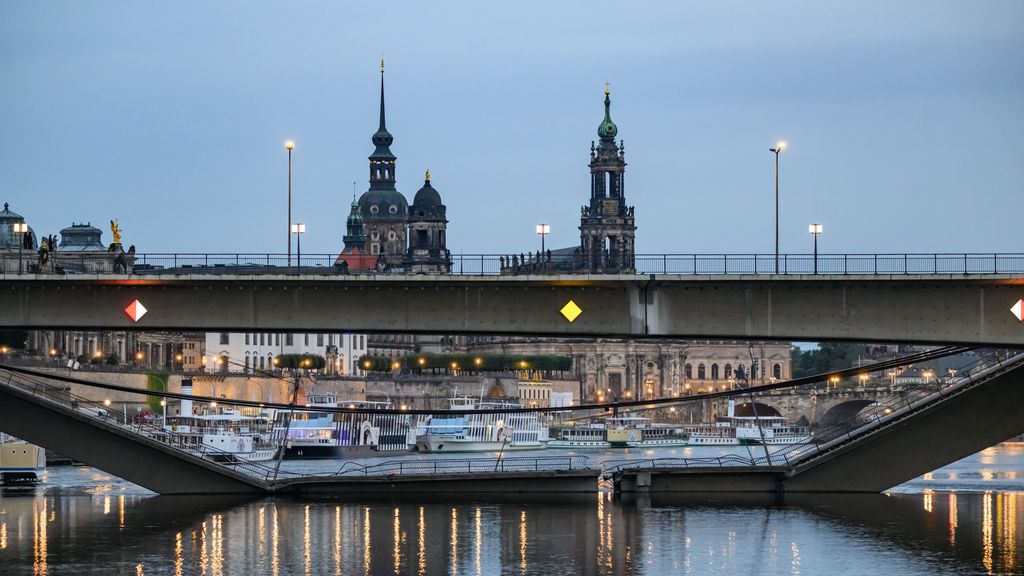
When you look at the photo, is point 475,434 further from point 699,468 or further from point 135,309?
point 135,309

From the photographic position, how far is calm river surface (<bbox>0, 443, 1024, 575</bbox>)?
2140 inches

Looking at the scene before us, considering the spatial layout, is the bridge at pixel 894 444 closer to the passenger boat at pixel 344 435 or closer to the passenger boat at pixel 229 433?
the passenger boat at pixel 229 433

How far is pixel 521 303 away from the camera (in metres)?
63.8

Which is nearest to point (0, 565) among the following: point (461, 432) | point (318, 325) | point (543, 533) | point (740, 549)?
point (318, 325)

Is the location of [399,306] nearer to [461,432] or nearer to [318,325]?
[318,325]

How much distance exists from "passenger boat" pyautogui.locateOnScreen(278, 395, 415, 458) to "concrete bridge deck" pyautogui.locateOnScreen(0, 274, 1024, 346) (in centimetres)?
8252

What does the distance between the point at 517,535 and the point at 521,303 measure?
808 cm

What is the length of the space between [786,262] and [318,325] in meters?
16.8

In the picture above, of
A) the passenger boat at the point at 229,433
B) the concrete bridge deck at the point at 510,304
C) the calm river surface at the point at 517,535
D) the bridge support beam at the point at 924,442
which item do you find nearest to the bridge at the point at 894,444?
the bridge support beam at the point at 924,442

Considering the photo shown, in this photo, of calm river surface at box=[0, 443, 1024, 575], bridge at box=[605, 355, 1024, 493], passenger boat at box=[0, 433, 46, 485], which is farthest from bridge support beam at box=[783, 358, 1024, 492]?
passenger boat at box=[0, 433, 46, 485]

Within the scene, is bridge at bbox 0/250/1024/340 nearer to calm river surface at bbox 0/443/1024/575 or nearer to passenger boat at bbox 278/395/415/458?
calm river surface at bbox 0/443/1024/575

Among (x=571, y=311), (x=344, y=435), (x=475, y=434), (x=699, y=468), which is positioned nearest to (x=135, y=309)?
(x=571, y=311)

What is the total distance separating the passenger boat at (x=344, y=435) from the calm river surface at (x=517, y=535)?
6654cm

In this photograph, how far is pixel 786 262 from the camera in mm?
64875
